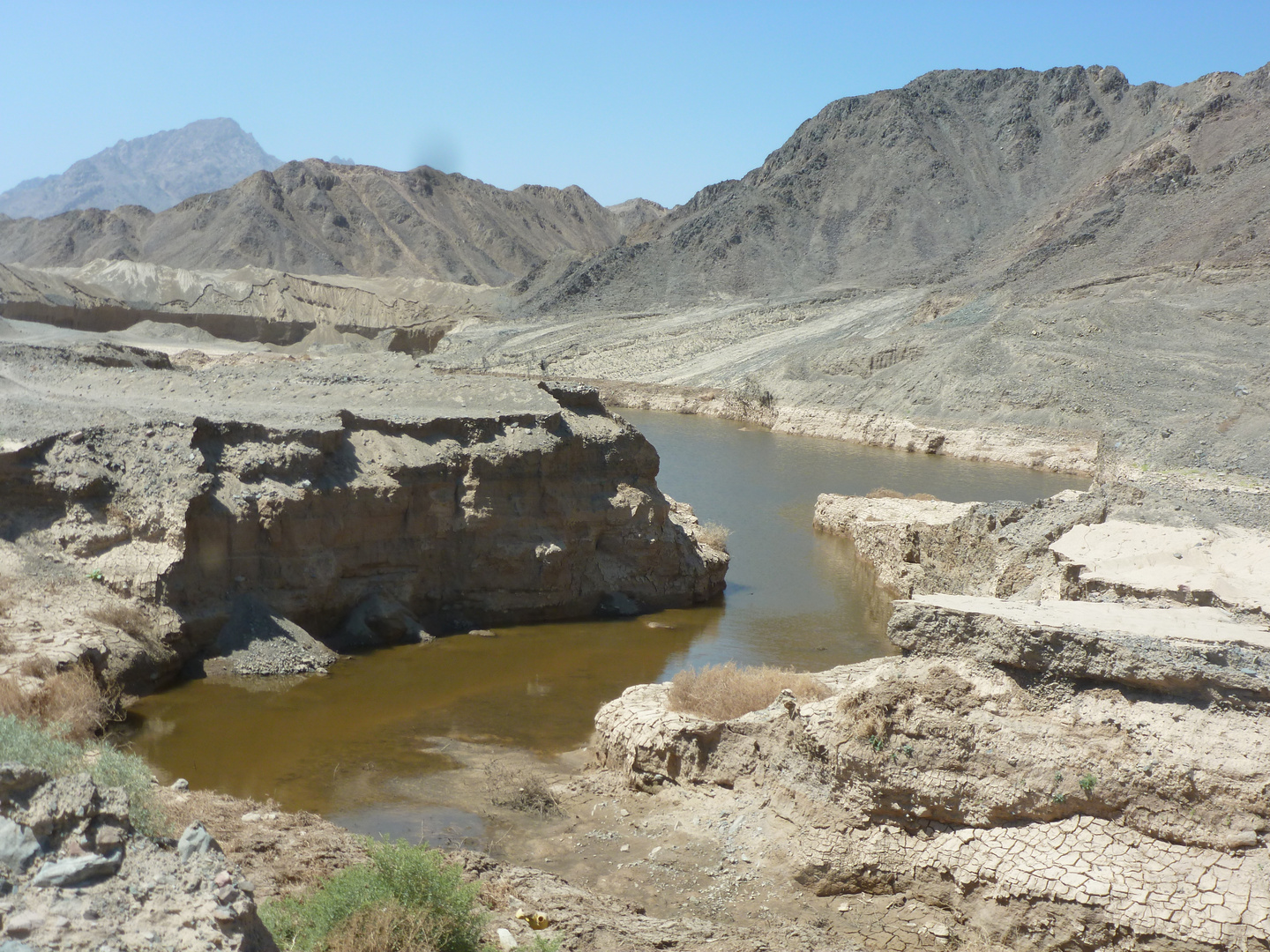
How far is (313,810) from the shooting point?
10.1 metres

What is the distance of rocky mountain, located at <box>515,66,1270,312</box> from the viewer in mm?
65812

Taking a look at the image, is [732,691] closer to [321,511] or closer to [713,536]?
[321,511]

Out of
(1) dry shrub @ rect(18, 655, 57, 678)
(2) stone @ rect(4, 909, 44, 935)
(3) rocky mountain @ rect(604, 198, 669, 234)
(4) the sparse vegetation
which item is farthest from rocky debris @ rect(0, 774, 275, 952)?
(3) rocky mountain @ rect(604, 198, 669, 234)

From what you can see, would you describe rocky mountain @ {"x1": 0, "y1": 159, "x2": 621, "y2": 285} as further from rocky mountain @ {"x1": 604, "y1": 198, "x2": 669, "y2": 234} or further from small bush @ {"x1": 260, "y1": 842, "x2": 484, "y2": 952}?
small bush @ {"x1": 260, "y1": 842, "x2": 484, "y2": 952}

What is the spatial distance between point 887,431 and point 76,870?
38809 millimetres

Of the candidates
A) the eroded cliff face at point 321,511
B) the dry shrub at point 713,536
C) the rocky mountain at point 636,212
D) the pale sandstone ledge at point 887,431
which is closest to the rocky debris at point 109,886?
the eroded cliff face at point 321,511

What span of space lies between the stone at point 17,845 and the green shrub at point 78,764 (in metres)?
0.89

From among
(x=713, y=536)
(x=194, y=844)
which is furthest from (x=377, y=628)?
(x=194, y=844)

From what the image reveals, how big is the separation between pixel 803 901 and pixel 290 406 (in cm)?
1216

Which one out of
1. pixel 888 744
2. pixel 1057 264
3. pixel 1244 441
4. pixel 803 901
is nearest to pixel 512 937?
pixel 803 901

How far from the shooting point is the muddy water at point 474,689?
11023 mm

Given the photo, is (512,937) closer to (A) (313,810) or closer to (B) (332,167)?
(A) (313,810)

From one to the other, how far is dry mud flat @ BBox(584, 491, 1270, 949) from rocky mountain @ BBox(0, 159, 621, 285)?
103 metres

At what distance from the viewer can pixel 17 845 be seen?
4.67 meters
